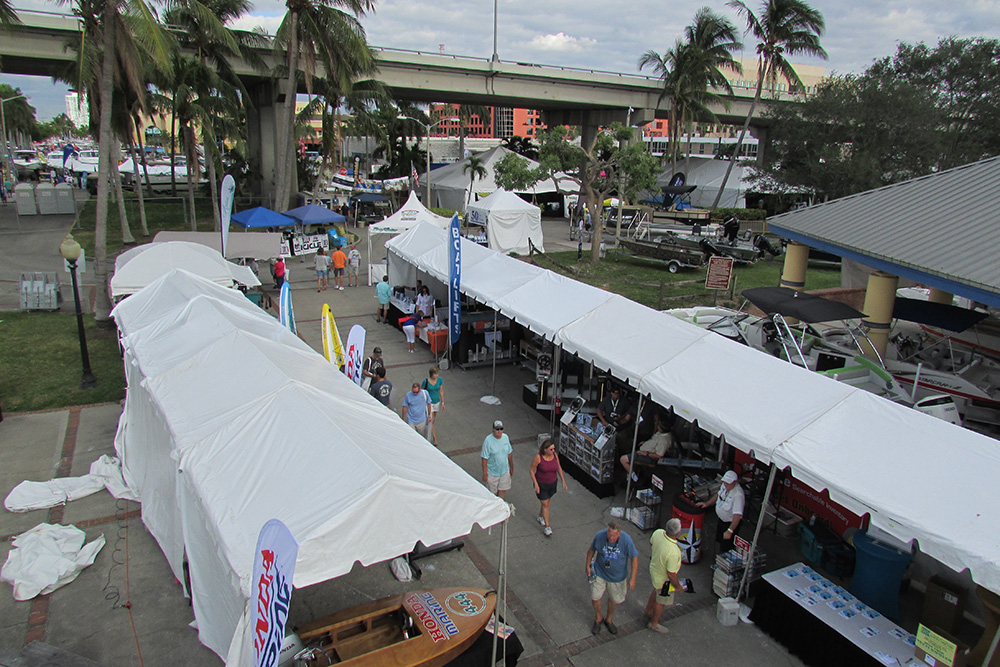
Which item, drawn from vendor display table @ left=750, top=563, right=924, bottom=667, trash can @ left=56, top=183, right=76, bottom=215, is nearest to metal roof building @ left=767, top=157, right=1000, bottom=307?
vendor display table @ left=750, top=563, right=924, bottom=667

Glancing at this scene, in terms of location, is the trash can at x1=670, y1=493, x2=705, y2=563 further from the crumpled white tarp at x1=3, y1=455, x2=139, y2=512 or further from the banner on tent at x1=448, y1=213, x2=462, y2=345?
the crumpled white tarp at x1=3, y1=455, x2=139, y2=512

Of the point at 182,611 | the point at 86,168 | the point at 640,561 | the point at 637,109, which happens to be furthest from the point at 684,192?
the point at 86,168

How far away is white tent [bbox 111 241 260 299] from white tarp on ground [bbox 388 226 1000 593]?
8.92 metres

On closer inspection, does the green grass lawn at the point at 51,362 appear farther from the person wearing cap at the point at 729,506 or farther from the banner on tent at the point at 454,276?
the person wearing cap at the point at 729,506

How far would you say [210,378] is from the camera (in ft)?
25.6

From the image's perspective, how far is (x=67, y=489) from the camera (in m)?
8.88

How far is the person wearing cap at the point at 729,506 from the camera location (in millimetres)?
7293

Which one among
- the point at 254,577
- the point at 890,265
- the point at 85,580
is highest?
the point at 890,265

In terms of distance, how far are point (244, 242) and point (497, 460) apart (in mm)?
15006

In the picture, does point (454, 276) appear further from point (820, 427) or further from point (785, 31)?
point (785, 31)

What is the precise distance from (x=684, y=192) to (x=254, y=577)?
4168cm

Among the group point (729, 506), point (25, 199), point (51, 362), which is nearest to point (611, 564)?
point (729, 506)

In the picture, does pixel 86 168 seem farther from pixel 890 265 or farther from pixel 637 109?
pixel 890 265

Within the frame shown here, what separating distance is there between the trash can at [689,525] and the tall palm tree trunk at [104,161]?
1401 cm
